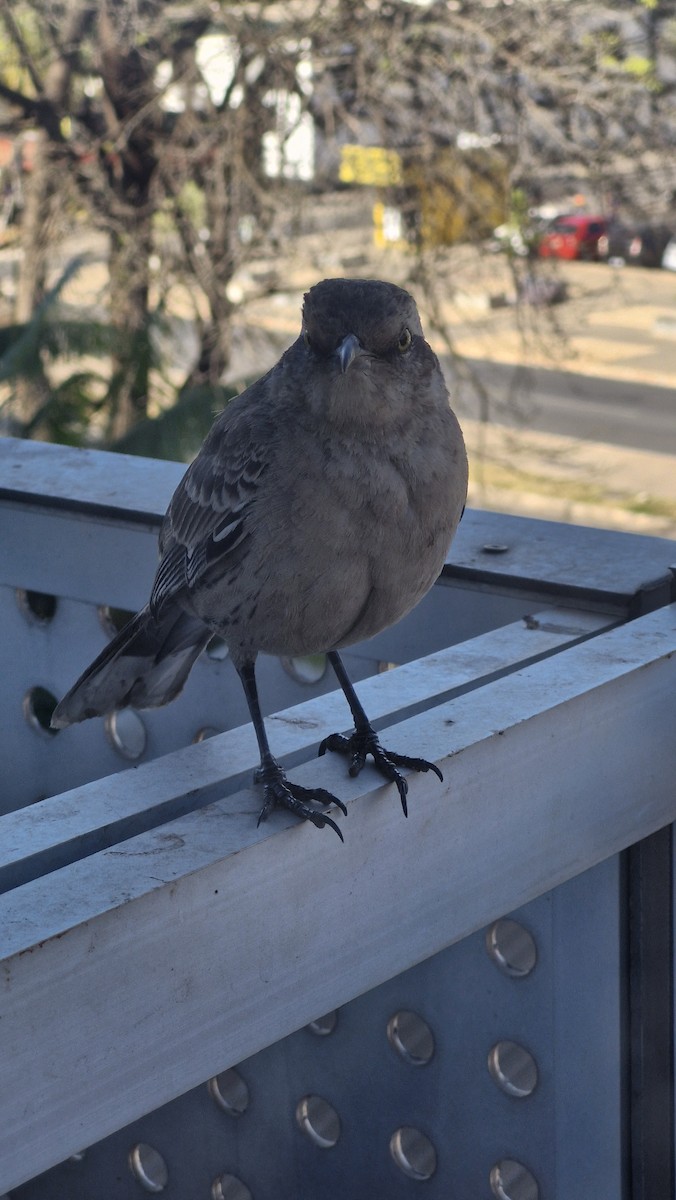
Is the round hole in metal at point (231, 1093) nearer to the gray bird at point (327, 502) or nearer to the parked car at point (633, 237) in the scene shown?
the gray bird at point (327, 502)

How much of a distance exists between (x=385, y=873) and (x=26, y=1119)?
47cm

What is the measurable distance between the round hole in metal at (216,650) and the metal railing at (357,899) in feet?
0.22

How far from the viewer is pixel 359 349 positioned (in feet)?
7.17

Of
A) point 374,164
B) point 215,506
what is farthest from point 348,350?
point 374,164

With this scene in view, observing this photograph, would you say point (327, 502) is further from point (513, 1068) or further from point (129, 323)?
point (129, 323)

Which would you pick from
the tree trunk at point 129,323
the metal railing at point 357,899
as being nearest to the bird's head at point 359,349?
the metal railing at point 357,899

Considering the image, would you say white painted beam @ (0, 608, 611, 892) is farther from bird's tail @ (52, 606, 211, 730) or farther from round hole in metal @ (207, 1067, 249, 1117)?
round hole in metal @ (207, 1067, 249, 1117)

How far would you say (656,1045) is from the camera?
1901 mm

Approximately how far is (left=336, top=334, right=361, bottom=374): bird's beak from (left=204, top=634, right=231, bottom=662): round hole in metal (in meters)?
0.76

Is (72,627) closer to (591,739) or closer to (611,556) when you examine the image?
(611,556)

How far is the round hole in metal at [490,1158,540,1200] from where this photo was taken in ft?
6.23

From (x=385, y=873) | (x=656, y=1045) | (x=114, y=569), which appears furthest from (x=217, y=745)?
(x=114, y=569)

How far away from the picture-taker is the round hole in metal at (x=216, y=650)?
2.78 m

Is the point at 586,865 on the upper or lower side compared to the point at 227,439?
lower
